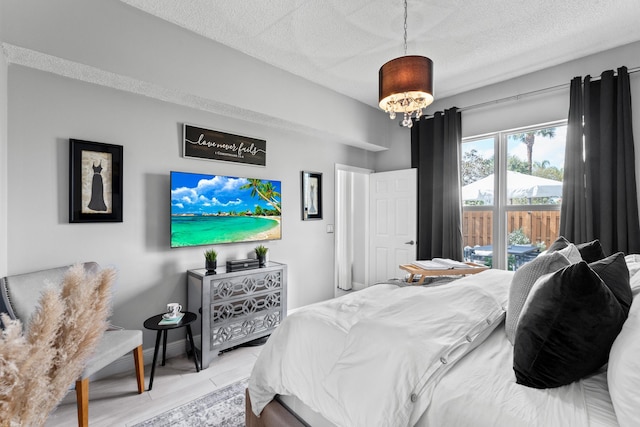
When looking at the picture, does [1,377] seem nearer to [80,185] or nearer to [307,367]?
[307,367]

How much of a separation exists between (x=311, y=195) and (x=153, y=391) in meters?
2.55

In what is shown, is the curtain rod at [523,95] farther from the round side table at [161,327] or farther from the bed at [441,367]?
the round side table at [161,327]

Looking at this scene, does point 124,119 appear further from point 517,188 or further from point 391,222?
point 517,188

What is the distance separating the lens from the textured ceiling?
2320mm

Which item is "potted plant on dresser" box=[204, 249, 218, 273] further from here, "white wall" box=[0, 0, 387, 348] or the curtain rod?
the curtain rod

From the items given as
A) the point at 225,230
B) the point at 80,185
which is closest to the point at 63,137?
the point at 80,185

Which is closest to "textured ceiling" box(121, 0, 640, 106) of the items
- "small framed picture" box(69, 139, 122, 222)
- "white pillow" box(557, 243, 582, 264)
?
"small framed picture" box(69, 139, 122, 222)

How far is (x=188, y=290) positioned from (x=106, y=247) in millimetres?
771

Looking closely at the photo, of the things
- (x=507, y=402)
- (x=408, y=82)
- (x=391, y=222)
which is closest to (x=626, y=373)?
(x=507, y=402)

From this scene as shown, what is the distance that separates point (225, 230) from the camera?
3129 millimetres

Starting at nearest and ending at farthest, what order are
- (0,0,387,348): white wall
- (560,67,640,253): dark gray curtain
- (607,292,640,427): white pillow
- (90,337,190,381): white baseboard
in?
(607,292,640,427): white pillow < (0,0,387,348): white wall < (90,337,190,381): white baseboard < (560,67,640,253): dark gray curtain

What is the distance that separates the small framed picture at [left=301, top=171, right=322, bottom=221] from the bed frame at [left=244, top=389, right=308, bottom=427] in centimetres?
254

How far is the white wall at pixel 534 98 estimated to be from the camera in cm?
285

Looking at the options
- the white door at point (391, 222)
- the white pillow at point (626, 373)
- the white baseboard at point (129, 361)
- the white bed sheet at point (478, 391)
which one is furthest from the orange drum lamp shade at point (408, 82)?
the white baseboard at point (129, 361)
